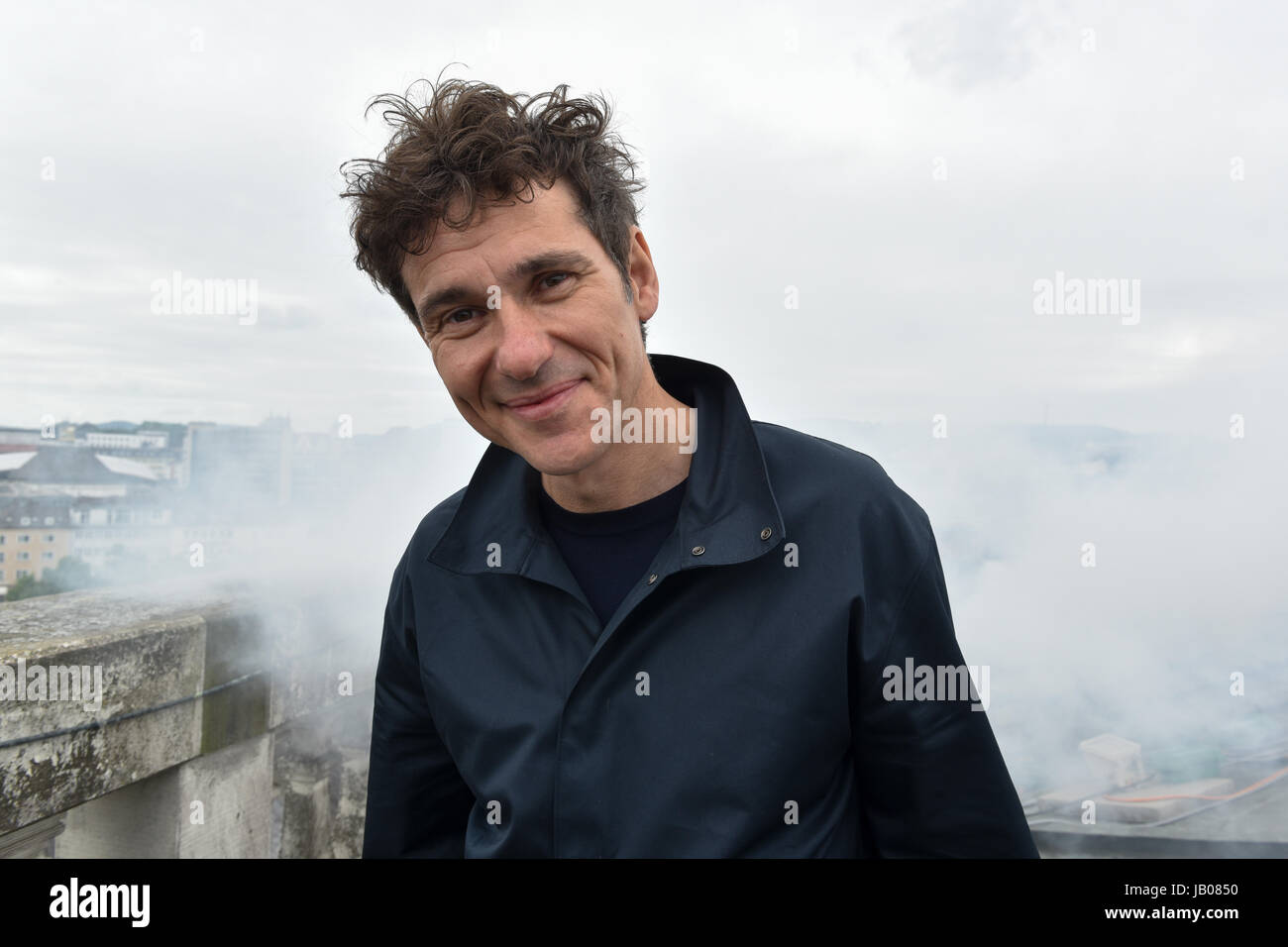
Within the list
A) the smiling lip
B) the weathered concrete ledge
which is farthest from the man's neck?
the weathered concrete ledge

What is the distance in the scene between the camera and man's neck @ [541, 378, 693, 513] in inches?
88.2

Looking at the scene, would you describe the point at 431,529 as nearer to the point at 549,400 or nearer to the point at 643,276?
the point at 549,400

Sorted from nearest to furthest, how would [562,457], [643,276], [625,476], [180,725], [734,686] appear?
[734,686], [562,457], [625,476], [643,276], [180,725]

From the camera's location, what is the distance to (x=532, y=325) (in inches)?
81.7

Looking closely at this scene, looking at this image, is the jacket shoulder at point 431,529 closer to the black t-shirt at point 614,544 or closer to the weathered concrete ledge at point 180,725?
the black t-shirt at point 614,544

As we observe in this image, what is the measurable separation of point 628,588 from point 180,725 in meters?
2.12

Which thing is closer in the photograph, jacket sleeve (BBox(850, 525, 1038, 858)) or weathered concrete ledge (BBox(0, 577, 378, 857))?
jacket sleeve (BBox(850, 525, 1038, 858))

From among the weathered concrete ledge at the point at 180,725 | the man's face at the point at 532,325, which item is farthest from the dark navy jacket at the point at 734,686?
the weathered concrete ledge at the point at 180,725

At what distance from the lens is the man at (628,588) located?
6.60 ft

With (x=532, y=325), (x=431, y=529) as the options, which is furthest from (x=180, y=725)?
(x=532, y=325)

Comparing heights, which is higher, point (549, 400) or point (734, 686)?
point (549, 400)

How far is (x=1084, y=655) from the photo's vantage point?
13.2 meters

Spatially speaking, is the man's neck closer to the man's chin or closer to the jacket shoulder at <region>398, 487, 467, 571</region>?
the man's chin
